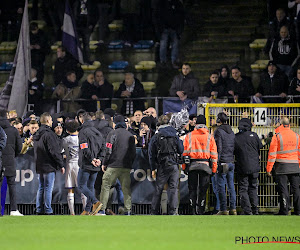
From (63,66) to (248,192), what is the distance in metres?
9.60

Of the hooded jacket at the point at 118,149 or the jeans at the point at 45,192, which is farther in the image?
the jeans at the point at 45,192

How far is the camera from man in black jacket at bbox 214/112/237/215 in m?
18.5

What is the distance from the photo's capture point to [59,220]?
1623cm

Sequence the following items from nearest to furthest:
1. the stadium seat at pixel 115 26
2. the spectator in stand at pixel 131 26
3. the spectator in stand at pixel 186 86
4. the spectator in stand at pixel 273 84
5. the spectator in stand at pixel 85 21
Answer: the spectator in stand at pixel 186 86 → the spectator in stand at pixel 273 84 → the spectator in stand at pixel 85 21 → the spectator in stand at pixel 131 26 → the stadium seat at pixel 115 26

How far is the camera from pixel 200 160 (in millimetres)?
18031

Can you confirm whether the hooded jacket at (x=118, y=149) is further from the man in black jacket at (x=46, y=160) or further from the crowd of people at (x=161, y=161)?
the man in black jacket at (x=46, y=160)

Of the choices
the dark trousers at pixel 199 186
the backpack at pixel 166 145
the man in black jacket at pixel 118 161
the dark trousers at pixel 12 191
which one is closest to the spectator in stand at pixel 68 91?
the man in black jacket at pixel 118 161

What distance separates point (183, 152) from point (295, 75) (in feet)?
22.9

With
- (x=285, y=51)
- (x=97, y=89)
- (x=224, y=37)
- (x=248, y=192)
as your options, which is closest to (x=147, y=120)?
(x=248, y=192)

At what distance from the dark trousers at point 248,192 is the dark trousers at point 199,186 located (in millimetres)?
887

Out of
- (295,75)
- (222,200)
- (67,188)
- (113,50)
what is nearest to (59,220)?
(67,188)

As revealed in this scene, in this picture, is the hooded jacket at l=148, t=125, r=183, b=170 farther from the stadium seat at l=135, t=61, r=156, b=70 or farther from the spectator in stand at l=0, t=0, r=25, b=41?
the spectator in stand at l=0, t=0, r=25, b=41

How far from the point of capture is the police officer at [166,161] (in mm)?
17875

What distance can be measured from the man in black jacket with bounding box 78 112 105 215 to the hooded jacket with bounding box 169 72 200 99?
5.58m
